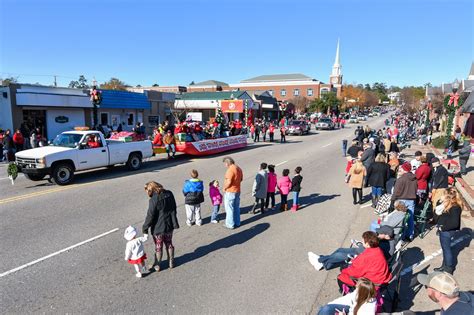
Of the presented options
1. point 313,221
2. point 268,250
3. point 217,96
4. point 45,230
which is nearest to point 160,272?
point 268,250

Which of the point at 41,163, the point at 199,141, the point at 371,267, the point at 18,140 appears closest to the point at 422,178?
the point at 371,267

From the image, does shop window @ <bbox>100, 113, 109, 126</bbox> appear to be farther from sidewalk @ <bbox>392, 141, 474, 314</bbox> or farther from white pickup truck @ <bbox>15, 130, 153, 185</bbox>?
sidewalk @ <bbox>392, 141, 474, 314</bbox>

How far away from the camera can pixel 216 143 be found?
20781 mm

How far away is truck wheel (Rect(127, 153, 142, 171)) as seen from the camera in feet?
48.7

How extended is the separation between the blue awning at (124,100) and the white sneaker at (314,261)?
27532 mm

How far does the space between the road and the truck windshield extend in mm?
1948

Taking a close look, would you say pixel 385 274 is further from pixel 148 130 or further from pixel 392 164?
pixel 148 130

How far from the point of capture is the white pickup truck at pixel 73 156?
451 inches

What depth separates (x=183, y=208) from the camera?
934 centimetres

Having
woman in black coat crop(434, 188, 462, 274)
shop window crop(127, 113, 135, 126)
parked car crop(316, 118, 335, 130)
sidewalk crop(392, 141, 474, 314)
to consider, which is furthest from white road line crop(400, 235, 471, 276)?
parked car crop(316, 118, 335, 130)

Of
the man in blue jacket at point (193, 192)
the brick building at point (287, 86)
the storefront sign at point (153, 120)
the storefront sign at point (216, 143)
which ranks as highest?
the brick building at point (287, 86)

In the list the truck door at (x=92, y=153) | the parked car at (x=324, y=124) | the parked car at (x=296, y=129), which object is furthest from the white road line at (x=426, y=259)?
the parked car at (x=324, y=124)

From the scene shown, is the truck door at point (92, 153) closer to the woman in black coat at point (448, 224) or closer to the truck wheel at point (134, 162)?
the truck wheel at point (134, 162)

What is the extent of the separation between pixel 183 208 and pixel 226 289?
4341 mm
